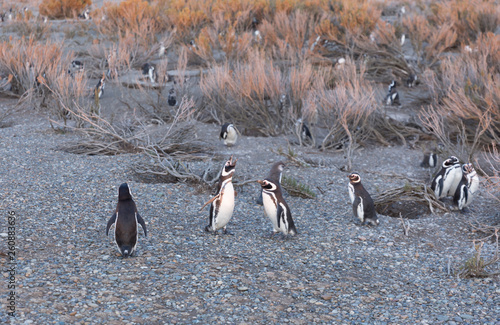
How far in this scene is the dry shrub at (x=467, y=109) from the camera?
26.7 feet

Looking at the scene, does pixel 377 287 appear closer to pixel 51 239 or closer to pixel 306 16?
pixel 51 239

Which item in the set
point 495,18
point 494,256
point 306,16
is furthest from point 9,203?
point 495,18

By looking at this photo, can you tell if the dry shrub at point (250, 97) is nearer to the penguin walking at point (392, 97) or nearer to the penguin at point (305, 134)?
the penguin at point (305, 134)

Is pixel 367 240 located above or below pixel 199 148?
above

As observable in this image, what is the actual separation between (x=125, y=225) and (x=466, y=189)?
152 inches

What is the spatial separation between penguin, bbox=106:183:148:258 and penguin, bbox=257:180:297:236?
4.41 ft

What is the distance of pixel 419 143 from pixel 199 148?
377 cm

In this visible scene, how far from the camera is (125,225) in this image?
4547mm

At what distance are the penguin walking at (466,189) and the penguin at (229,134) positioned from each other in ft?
12.5

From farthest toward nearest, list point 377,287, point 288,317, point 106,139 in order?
point 106,139 < point 377,287 < point 288,317

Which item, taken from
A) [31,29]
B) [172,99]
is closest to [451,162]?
[172,99]

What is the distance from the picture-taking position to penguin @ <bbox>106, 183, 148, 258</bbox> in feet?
14.9

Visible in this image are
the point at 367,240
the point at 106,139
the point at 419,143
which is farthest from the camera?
the point at 419,143

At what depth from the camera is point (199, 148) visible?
29.1 feet
